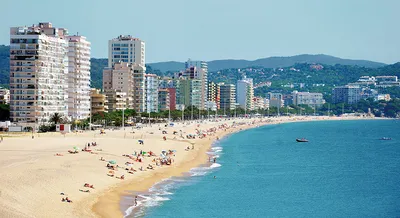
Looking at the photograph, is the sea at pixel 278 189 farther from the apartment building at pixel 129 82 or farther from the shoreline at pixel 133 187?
the apartment building at pixel 129 82

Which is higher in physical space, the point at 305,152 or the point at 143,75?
the point at 143,75

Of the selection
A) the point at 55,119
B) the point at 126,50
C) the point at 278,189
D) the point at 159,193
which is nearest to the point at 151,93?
the point at 126,50

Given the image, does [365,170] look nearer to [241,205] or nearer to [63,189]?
[241,205]

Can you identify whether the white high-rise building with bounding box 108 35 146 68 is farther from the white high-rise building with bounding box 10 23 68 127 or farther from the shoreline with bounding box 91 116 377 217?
the shoreline with bounding box 91 116 377 217

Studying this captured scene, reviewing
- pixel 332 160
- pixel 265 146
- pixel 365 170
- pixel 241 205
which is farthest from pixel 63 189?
pixel 265 146

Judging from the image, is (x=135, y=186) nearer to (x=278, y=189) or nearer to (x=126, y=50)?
(x=278, y=189)

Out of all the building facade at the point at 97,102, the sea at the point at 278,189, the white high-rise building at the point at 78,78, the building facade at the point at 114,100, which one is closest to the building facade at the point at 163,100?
the building facade at the point at 114,100

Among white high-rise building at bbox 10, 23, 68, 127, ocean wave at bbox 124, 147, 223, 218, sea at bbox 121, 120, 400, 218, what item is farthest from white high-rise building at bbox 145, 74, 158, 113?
ocean wave at bbox 124, 147, 223, 218
